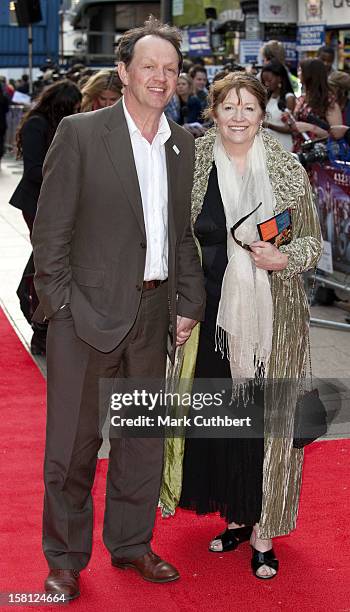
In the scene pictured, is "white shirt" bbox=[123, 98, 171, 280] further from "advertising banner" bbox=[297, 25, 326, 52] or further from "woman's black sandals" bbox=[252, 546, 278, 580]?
"advertising banner" bbox=[297, 25, 326, 52]

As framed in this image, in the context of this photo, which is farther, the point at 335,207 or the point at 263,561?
the point at 335,207

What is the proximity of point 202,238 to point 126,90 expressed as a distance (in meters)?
0.68

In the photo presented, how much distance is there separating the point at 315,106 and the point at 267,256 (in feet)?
19.2

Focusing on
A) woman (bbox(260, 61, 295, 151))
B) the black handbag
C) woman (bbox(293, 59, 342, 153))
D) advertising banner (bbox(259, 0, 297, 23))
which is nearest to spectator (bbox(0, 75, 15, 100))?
advertising banner (bbox(259, 0, 297, 23))

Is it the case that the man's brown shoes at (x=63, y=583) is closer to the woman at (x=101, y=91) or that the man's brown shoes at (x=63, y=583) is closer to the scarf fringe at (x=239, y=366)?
the scarf fringe at (x=239, y=366)

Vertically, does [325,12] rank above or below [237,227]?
above

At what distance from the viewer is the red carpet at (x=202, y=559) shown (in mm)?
3955

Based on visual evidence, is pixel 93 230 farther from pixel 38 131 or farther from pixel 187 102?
pixel 187 102

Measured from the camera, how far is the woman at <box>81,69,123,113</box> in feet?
22.3

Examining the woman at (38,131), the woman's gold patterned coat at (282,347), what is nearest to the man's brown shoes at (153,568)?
the woman's gold patterned coat at (282,347)

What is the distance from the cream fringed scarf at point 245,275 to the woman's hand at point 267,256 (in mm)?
61

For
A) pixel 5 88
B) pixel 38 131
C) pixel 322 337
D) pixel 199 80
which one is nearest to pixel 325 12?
pixel 199 80

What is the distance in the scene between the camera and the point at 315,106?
949 centimetres

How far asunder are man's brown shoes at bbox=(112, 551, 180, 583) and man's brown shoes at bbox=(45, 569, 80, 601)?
265 mm
